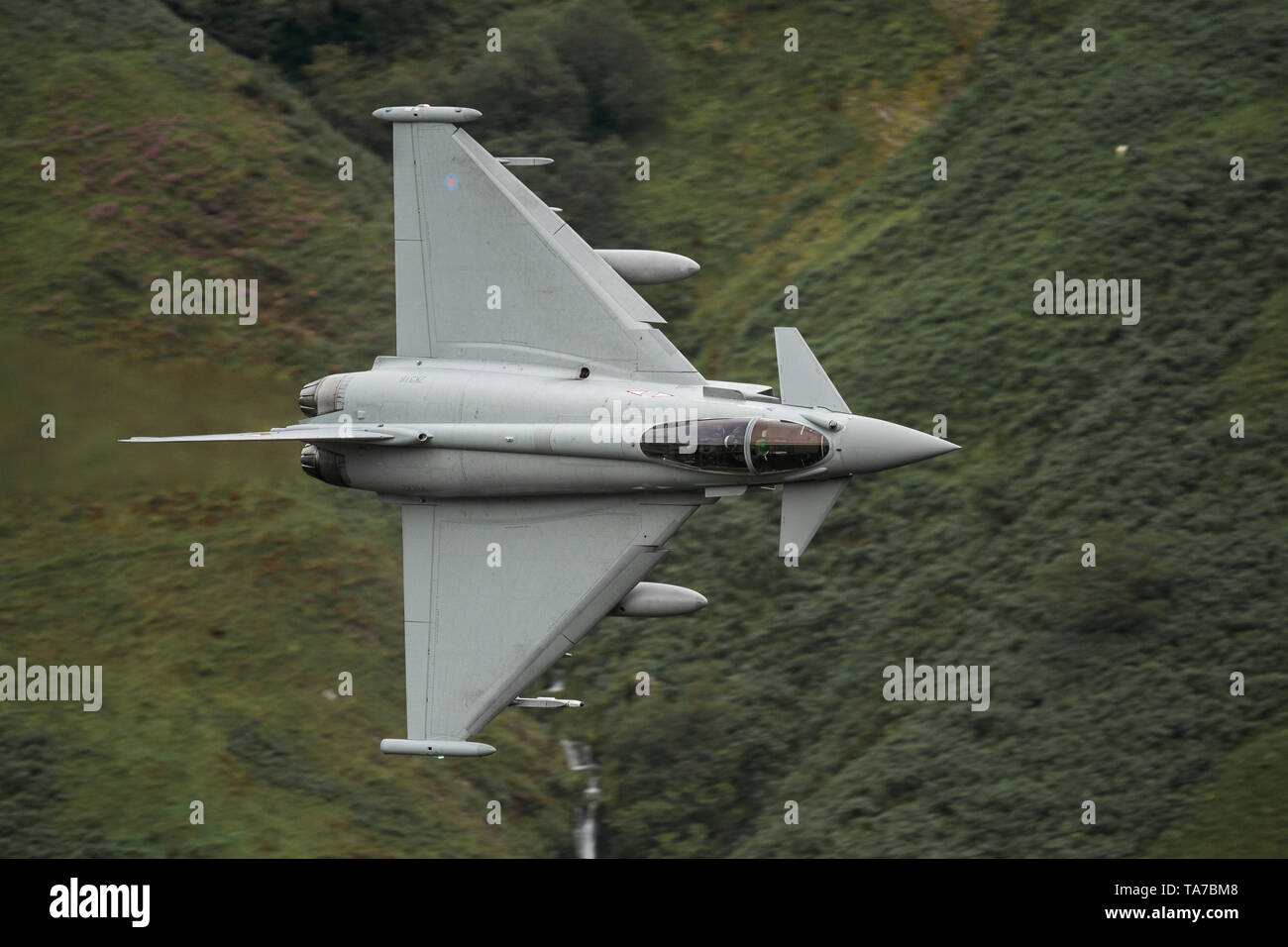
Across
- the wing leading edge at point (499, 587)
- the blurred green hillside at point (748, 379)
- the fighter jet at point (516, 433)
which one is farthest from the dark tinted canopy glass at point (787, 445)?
the blurred green hillside at point (748, 379)

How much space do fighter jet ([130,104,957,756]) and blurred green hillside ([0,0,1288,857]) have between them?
338 inches

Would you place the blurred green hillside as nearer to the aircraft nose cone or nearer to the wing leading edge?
the wing leading edge

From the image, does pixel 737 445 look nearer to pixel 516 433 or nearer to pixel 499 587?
pixel 516 433

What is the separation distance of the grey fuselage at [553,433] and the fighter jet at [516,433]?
1.5 inches

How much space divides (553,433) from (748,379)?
50.1 ft

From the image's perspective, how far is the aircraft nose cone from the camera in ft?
111

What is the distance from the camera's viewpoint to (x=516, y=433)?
35156mm

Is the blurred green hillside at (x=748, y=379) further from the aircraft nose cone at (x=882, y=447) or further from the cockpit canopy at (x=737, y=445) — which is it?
the cockpit canopy at (x=737, y=445)

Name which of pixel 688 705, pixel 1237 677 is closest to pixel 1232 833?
pixel 1237 677

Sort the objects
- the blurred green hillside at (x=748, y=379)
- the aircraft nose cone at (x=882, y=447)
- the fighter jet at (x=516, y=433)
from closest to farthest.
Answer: the aircraft nose cone at (x=882, y=447), the fighter jet at (x=516, y=433), the blurred green hillside at (x=748, y=379)

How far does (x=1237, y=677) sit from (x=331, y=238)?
25.0m

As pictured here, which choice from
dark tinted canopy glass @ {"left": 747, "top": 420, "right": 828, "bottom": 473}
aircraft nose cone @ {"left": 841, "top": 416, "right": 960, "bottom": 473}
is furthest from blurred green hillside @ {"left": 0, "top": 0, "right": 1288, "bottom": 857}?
dark tinted canopy glass @ {"left": 747, "top": 420, "right": 828, "bottom": 473}

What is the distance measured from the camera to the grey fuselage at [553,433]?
33.9 m

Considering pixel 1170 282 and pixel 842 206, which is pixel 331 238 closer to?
pixel 842 206
